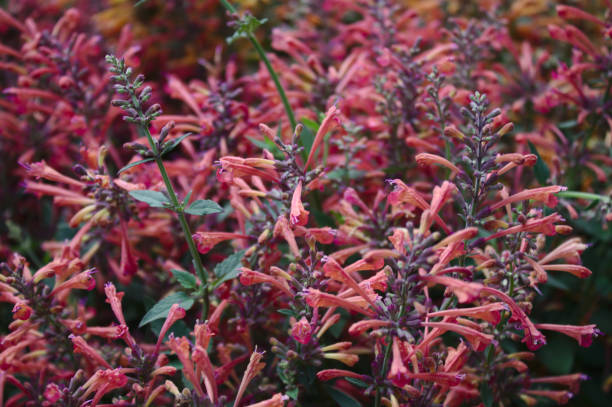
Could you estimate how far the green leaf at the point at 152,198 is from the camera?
4.82ft

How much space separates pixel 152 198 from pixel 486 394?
1.20 m

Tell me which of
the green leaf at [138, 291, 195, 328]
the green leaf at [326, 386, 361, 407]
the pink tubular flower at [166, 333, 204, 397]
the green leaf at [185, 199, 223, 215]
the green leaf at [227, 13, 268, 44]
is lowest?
the green leaf at [326, 386, 361, 407]

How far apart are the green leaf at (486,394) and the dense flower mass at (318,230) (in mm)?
32

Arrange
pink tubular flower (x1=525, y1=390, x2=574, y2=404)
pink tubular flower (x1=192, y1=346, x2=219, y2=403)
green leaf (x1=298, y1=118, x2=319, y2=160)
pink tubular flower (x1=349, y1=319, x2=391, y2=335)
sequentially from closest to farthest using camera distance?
1. pink tubular flower (x1=349, y1=319, x2=391, y2=335)
2. pink tubular flower (x1=192, y1=346, x2=219, y2=403)
3. pink tubular flower (x1=525, y1=390, x2=574, y2=404)
4. green leaf (x1=298, y1=118, x2=319, y2=160)

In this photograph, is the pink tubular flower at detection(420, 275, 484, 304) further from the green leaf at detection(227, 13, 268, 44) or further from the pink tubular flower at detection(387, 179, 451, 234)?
the green leaf at detection(227, 13, 268, 44)

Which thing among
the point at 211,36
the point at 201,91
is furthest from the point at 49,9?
the point at 201,91

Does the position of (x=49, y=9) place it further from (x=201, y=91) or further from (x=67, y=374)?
(x=67, y=374)

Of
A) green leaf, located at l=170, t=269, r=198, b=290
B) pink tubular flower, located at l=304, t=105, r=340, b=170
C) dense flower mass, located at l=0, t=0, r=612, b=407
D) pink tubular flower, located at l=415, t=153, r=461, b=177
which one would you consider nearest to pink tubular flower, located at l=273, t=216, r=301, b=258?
dense flower mass, located at l=0, t=0, r=612, b=407

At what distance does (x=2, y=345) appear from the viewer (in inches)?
67.2

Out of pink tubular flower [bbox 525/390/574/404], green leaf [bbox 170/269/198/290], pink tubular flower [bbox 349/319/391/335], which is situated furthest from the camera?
pink tubular flower [bbox 525/390/574/404]

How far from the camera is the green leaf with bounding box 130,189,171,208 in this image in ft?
4.82

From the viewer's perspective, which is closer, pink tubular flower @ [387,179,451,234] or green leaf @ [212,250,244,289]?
pink tubular flower @ [387,179,451,234]

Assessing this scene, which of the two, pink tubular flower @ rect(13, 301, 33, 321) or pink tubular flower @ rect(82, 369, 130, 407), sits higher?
pink tubular flower @ rect(13, 301, 33, 321)

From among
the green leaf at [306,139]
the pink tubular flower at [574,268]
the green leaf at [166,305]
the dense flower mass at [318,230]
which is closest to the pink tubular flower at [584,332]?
the dense flower mass at [318,230]
